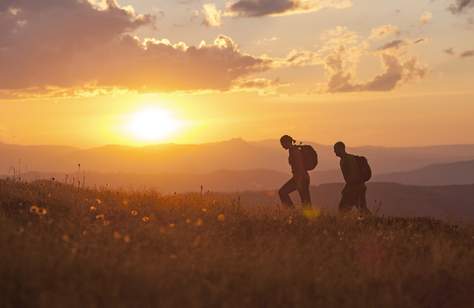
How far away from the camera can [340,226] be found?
12.2m

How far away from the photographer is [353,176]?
16.7 meters

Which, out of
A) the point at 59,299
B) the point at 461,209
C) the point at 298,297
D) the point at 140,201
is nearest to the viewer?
the point at 59,299

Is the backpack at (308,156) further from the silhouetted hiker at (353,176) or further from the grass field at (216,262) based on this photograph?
the grass field at (216,262)

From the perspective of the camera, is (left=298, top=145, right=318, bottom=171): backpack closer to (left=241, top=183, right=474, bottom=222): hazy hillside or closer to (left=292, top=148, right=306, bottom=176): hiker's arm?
(left=292, top=148, right=306, bottom=176): hiker's arm

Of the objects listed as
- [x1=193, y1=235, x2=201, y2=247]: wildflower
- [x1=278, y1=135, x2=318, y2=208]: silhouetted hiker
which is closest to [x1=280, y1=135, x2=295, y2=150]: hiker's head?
[x1=278, y1=135, x2=318, y2=208]: silhouetted hiker

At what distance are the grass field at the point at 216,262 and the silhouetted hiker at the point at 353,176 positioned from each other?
424 centimetres

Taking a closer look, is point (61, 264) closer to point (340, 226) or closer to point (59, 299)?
point (59, 299)

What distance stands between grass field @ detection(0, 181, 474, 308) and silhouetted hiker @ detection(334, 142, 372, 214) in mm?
4237

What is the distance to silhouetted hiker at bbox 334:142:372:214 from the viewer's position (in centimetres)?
1670

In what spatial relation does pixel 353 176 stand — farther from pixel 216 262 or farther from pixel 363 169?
pixel 216 262

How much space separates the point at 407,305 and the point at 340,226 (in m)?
4.59

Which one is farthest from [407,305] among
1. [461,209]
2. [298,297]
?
[461,209]

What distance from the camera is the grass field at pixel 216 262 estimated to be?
6930mm

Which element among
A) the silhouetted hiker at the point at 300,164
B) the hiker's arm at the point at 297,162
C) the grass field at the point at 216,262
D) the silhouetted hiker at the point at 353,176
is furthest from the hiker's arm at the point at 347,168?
the grass field at the point at 216,262
